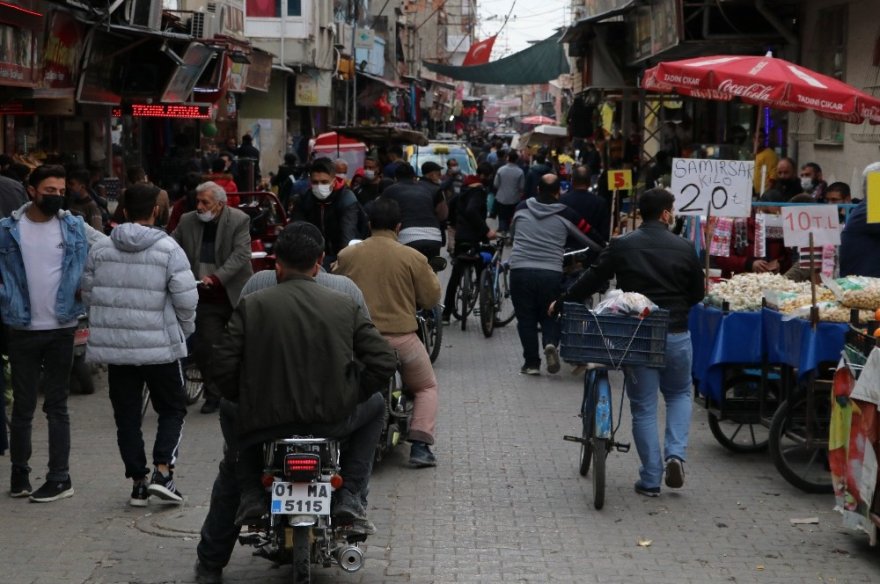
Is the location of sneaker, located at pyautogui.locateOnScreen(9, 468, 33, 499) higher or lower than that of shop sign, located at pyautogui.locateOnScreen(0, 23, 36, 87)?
lower

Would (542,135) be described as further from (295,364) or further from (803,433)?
(295,364)

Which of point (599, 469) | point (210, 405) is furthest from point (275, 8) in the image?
point (599, 469)

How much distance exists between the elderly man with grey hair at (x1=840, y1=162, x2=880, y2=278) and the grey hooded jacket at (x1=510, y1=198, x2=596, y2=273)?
3109 millimetres

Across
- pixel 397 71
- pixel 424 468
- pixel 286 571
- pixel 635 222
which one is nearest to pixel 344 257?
pixel 424 468

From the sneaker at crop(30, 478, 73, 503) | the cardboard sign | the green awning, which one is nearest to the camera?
the sneaker at crop(30, 478, 73, 503)

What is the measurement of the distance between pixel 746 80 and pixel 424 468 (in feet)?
19.9

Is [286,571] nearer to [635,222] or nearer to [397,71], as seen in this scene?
[635,222]

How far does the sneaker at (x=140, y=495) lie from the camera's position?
768cm

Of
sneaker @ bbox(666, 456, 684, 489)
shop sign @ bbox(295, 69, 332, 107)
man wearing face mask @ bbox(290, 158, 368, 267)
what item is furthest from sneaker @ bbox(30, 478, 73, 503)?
shop sign @ bbox(295, 69, 332, 107)

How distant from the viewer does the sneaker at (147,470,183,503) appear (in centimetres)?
755

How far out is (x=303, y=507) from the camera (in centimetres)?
559

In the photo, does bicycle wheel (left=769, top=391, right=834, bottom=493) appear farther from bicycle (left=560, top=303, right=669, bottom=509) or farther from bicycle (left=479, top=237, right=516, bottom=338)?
bicycle (left=479, top=237, right=516, bottom=338)

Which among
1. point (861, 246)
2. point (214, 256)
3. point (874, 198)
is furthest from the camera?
point (214, 256)

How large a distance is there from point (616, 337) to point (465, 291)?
26.0 ft
